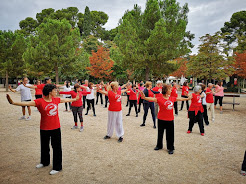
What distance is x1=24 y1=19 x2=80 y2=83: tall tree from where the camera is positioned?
19.7m

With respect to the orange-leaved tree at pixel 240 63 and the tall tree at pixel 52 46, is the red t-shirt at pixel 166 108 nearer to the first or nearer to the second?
the tall tree at pixel 52 46

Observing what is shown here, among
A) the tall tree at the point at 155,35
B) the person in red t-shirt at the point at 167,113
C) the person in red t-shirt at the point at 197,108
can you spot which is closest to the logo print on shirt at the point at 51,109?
the person in red t-shirt at the point at 167,113

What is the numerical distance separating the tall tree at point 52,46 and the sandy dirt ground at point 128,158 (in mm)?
14599

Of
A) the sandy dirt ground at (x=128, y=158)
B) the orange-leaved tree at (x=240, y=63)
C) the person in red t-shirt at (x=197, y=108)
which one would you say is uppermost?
the orange-leaved tree at (x=240, y=63)

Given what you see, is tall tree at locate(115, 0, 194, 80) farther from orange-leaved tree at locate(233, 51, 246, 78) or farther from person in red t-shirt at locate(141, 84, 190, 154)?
orange-leaved tree at locate(233, 51, 246, 78)

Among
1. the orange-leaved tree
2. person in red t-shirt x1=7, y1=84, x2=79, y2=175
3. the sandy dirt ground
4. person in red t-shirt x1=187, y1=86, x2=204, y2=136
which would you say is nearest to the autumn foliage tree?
the orange-leaved tree

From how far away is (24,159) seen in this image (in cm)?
438

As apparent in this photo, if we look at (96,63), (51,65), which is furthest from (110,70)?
(51,65)

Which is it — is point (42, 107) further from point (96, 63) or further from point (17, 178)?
point (96, 63)

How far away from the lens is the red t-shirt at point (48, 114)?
139 inches

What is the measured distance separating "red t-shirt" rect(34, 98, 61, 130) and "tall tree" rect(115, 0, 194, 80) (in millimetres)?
12355

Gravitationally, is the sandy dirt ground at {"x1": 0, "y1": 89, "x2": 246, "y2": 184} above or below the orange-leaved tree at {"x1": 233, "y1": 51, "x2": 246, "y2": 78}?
below

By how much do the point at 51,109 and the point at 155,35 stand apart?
41.1 feet

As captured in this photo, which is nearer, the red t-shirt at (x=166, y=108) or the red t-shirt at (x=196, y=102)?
the red t-shirt at (x=166, y=108)
